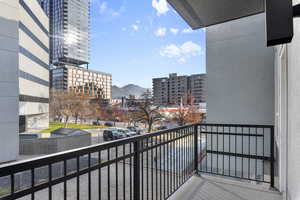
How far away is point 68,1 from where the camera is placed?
164 feet

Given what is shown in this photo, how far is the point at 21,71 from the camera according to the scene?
15.2 m

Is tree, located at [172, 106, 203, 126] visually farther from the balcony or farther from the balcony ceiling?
the balcony ceiling

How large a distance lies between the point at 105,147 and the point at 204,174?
2300 millimetres

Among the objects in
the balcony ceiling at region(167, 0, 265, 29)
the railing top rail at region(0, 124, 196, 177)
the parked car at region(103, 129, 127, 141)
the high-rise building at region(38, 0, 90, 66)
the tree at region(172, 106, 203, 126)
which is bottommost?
the parked car at region(103, 129, 127, 141)

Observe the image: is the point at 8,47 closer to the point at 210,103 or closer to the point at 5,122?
the point at 5,122

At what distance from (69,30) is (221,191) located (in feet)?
204

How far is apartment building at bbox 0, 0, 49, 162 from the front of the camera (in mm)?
9375

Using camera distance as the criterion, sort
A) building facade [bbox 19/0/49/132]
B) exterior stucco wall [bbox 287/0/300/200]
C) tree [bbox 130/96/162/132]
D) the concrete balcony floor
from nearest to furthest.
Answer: exterior stucco wall [bbox 287/0/300/200], the concrete balcony floor, tree [bbox 130/96/162/132], building facade [bbox 19/0/49/132]

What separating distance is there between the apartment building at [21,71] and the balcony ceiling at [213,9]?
996 cm

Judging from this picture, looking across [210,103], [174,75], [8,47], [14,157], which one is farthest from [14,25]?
[174,75]

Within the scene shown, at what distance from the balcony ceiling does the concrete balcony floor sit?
8.75 ft

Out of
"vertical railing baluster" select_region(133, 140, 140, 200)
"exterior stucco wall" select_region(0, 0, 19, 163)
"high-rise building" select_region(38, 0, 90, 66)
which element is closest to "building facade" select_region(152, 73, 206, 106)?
"exterior stucco wall" select_region(0, 0, 19, 163)

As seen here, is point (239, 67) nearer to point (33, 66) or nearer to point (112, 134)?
point (112, 134)

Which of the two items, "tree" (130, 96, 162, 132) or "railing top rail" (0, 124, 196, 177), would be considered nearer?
"railing top rail" (0, 124, 196, 177)
